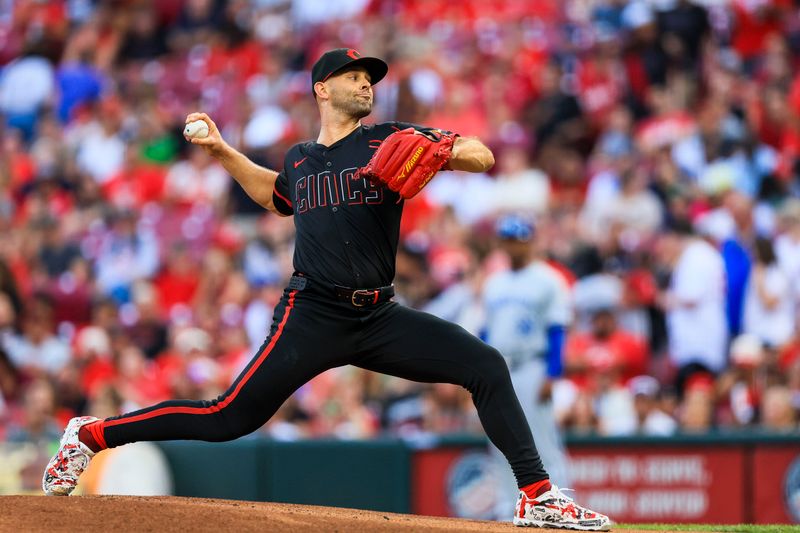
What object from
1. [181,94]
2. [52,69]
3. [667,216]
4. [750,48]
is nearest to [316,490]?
[667,216]

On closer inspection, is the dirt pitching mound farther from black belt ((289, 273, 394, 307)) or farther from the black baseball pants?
black belt ((289, 273, 394, 307))

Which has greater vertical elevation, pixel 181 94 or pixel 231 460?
pixel 181 94

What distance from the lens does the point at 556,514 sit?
17.6 feet

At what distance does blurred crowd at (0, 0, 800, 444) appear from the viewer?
32.9ft

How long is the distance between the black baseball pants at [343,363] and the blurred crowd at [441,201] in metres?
3.57

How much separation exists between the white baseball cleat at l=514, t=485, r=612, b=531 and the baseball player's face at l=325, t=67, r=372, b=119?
70.0 inches

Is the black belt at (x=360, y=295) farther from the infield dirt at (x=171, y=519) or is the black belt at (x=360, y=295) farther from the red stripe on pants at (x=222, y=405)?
the infield dirt at (x=171, y=519)

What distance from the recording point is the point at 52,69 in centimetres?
1596

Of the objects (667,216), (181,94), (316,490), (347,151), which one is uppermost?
(181,94)

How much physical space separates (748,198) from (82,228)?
6.85m

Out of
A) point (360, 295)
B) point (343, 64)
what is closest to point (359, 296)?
point (360, 295)

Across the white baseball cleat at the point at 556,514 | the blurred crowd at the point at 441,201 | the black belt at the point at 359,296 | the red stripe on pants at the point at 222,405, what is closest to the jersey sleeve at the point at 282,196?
the red stripe on pants at the point at 222,405

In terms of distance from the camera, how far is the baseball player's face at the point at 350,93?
557 cm

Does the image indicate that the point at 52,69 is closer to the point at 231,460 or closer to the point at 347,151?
the point at 231,460
